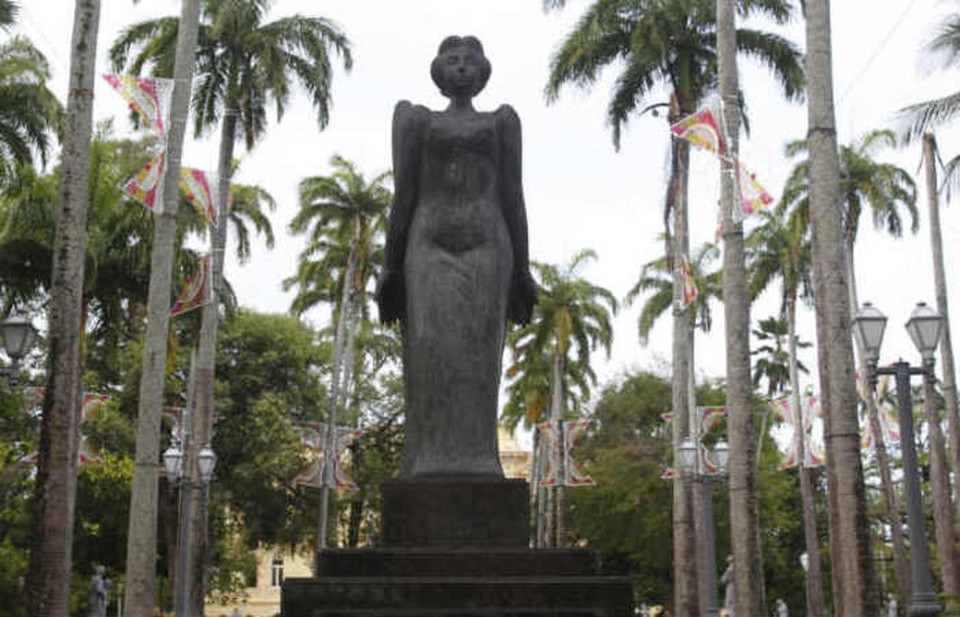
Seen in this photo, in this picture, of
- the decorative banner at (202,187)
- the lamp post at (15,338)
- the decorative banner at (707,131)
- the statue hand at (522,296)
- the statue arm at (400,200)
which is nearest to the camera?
the statue arm at (400,200)

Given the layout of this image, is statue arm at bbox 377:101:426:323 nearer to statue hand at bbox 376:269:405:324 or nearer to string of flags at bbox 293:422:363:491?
statue hand at bbox 376:269:405:324

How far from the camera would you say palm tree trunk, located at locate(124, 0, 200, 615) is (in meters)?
16.2

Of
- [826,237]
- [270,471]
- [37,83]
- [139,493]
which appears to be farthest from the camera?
[270,471]

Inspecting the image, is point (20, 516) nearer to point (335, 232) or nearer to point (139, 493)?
point (139, 493)

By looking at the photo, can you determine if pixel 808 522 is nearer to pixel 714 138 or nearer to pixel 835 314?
pixel 714 138

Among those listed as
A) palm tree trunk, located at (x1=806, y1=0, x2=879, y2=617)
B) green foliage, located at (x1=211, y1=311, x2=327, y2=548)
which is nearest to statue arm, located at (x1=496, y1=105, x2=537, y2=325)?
palm tree trunk, located at (x1=806, y1=0, x2=879, y2=617)

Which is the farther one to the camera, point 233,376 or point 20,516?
point 233,376

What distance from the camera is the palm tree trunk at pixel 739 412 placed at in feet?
56.6

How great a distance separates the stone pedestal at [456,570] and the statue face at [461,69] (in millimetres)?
2824

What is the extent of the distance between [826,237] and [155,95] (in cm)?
932

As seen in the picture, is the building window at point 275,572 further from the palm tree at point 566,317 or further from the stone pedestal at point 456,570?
the stone pedestal at point 456,570

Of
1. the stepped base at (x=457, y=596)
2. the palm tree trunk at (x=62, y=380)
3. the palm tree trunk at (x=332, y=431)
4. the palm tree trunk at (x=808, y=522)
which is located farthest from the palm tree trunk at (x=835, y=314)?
the palm tree trunk at (x=332, y=431)

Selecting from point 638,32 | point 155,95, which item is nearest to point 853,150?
point 638,32

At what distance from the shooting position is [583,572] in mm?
6953
